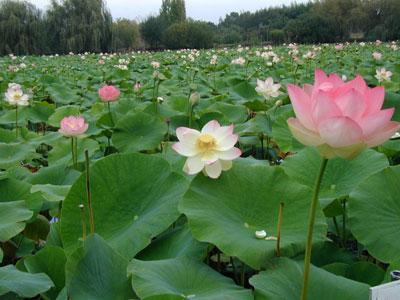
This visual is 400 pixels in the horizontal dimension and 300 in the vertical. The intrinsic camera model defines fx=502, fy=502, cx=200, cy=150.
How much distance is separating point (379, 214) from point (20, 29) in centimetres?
1593

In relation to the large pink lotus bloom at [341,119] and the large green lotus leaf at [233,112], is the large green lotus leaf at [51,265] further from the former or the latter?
the large green lotus leaf at [233,112]

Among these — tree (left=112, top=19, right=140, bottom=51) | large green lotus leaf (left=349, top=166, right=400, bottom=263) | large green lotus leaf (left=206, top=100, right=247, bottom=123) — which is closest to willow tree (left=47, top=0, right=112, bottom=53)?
tree (left=112, top=19, right=140, bottom=51)

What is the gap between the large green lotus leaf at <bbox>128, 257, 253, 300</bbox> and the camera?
613 millimetres

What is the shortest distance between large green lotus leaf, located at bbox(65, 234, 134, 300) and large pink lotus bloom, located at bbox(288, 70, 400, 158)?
306 millimetres

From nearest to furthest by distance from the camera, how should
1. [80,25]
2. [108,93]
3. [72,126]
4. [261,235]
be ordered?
[261,235] → [72,126] → [108,93] → [80,25]

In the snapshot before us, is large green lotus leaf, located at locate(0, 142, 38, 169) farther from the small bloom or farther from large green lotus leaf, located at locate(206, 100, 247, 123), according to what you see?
the small bloom

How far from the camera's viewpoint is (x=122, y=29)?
80.3ft

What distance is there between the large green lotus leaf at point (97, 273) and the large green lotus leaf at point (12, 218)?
10.2 inches

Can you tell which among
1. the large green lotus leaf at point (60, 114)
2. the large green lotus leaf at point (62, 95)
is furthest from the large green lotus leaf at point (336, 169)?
the large green lotus leaf at point (62, 95)

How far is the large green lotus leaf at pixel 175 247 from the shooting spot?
74cm

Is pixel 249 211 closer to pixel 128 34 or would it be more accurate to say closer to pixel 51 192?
pixel 51 192

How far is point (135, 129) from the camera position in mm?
1591

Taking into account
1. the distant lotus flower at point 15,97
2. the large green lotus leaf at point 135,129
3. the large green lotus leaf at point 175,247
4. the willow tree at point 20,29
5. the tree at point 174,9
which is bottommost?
the large green lotus leaf at point 175,247

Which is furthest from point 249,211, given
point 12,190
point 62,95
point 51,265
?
point 62,95
